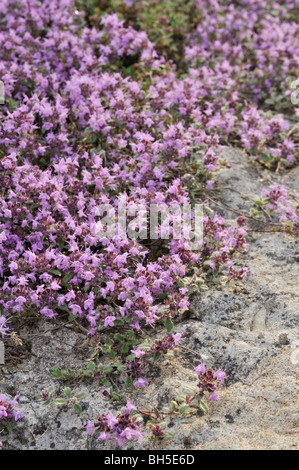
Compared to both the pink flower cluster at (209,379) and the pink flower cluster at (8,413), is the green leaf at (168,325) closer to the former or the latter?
the pink flower cluster at (209,379)

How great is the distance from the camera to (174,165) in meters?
5.40

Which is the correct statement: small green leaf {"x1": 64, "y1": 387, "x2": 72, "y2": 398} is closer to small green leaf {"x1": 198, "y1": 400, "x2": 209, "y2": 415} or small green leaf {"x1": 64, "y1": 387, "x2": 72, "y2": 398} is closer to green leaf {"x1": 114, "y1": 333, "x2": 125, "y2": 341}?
green leaf {"x1": 114, "y1": 333, "x2": 125, "y2": 341}

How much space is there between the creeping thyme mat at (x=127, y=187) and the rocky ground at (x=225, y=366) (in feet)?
0.10

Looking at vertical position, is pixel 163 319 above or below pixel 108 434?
above

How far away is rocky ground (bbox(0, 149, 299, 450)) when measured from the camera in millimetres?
3639

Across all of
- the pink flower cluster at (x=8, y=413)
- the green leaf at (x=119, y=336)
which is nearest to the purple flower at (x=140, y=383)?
the green leaf at (x=119, y=336)

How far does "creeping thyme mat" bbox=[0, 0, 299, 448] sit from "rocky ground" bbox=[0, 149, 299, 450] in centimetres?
3

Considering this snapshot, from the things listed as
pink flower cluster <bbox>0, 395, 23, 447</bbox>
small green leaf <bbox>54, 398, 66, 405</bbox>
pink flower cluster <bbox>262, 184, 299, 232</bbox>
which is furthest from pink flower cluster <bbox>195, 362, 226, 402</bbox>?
pink flower cluster <bbox>262, 184, 299, 232</bbox>

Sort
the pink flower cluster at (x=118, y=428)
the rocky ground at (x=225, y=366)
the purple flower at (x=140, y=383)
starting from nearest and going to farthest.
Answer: the pink flower cluster at (x=118, y=428) < the rocky ground at (x=225, y=366) < the purple flower at (x=140, y=383)

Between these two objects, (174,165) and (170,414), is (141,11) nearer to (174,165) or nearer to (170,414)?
(174,165)

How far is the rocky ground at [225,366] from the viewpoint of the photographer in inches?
143

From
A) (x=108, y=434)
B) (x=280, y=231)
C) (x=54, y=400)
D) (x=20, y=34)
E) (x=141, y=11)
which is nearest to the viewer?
(x=108, y=434)

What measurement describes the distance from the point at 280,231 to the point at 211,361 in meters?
1.77

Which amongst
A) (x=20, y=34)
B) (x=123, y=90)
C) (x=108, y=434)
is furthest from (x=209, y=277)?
(x=20, y=34)
